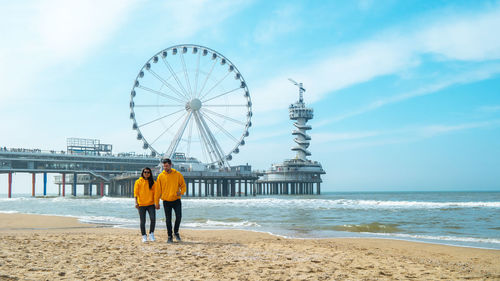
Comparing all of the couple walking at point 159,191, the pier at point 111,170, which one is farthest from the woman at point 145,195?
the pier at point 111,170

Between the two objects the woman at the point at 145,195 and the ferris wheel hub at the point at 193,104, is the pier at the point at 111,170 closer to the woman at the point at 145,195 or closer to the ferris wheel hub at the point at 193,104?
the ferris wheel hub at the point at 193,104

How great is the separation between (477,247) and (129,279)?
6824mm

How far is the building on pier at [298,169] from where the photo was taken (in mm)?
86375

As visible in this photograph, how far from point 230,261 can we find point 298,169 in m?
81.7

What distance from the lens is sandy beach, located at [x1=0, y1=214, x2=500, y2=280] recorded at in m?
4.89

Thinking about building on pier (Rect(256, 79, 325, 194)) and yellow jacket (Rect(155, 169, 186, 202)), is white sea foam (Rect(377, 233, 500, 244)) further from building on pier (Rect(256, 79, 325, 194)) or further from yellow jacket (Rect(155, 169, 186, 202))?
building on pier (Rect(256, 79, 325, 194))

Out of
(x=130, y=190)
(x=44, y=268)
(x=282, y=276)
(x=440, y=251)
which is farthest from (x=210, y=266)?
(x=130, y=190)

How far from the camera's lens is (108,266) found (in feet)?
17.3

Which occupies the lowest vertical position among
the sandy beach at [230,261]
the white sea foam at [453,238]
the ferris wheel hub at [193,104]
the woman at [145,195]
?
the white sea foam at [453,238]

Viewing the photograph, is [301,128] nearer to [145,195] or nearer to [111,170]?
[111,170]

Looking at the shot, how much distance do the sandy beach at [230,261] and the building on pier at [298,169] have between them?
258 ft

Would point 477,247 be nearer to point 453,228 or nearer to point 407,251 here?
point 407,251

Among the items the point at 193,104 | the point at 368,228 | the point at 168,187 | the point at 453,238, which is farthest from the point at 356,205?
the point at 168,187

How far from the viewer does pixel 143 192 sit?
25.7 feet
